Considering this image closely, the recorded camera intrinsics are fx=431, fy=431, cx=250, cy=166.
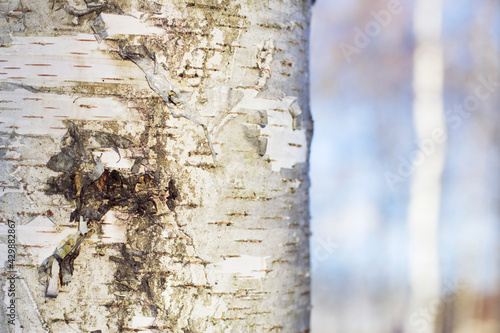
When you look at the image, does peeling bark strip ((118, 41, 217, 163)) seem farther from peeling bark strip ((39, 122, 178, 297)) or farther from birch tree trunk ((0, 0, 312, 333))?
peeling bark strip ((39, 122, 178, 297))

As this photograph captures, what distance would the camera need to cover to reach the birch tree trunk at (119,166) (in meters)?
0.92

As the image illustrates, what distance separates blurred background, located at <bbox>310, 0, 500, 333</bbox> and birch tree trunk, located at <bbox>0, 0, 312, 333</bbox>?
6400mm

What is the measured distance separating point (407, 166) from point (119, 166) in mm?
7784

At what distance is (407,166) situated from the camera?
802 cm

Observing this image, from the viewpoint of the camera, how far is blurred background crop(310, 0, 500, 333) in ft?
24.3

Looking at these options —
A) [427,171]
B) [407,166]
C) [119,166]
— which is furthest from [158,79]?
[407,166]

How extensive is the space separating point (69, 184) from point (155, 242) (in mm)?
222

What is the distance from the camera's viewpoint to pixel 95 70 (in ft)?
3.06

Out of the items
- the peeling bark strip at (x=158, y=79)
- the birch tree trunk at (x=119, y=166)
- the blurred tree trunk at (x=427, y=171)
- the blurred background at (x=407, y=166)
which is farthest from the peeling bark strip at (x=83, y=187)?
the blurred tree trunk at (x=427, y=171)

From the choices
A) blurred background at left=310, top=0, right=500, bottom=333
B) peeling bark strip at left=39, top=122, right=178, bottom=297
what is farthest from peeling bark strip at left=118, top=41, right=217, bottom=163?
blurred background at left=310, top=0, right=500, bottom=333

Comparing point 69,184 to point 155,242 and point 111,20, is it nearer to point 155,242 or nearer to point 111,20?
point 155,242

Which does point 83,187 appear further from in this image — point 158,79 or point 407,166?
point 407,166

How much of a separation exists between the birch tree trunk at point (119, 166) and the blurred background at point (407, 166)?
21.0 feet

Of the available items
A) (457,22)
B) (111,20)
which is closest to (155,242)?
(111,20)
